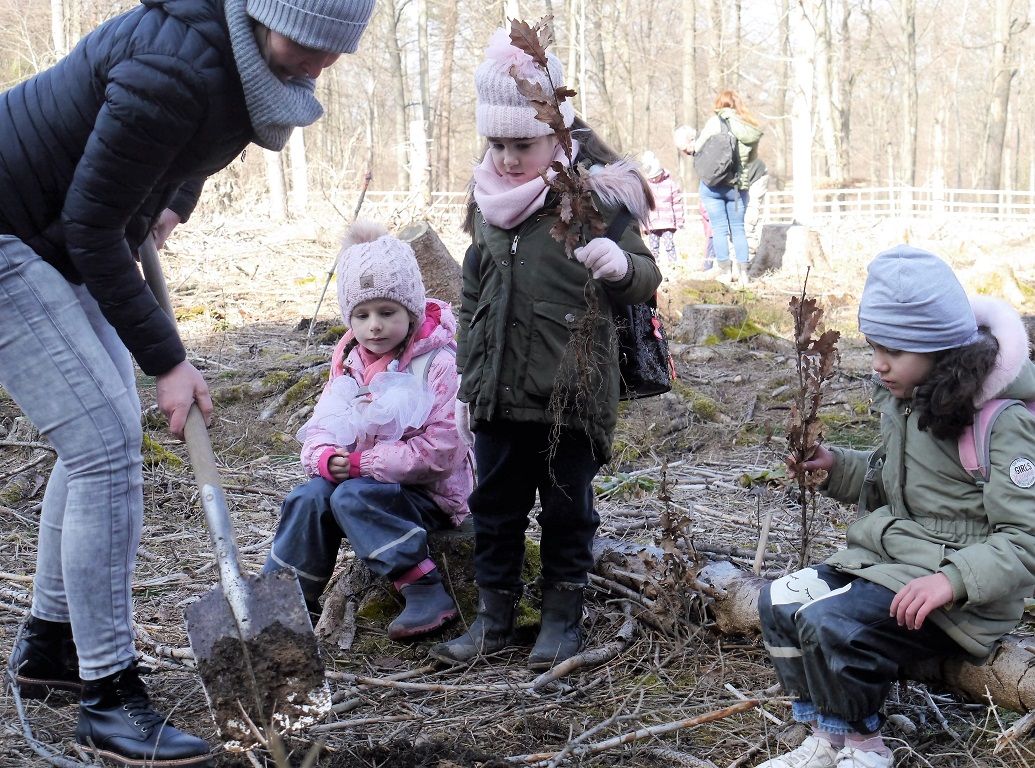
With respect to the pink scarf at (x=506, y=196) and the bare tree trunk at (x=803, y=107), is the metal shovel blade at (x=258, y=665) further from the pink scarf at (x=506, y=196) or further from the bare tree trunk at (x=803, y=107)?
the bare tree trunk at (x=803, y=107)

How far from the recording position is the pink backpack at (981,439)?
2.60m

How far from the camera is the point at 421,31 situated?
2548 centimetres

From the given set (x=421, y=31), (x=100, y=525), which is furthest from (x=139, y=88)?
(x=421, y=31)

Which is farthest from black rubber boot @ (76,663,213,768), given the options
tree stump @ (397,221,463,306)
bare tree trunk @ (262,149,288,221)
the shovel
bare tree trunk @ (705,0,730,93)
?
bare tree trunk @ (705,0,730,93)

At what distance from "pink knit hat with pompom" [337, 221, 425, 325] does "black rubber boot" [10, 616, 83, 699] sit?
144 cm

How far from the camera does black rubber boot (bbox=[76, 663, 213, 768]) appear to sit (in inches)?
104

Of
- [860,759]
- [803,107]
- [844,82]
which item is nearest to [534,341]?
[860,759]

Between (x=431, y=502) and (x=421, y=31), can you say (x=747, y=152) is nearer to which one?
(x=431, y=502)

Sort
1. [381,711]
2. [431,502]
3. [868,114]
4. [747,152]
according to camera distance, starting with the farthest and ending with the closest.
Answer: [868,114], [747,152], [431,502], [381,711]

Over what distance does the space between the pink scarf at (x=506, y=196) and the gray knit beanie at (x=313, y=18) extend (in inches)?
33.4

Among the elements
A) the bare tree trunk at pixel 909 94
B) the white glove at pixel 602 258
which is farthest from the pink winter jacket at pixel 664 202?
the bare tree trunk at pixel 909 94

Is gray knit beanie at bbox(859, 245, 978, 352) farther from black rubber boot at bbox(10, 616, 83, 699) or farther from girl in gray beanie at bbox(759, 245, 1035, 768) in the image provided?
black rubber boot at bbox(10, 616, 83, 699)

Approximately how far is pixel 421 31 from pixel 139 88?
24.6 meters

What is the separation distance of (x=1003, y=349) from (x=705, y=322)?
5.93 m
